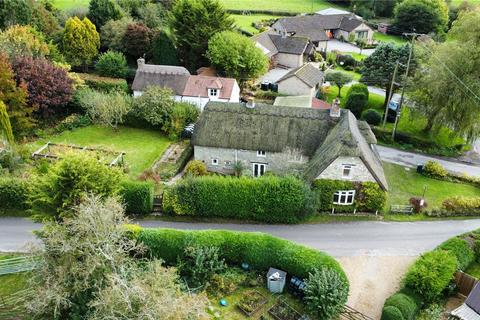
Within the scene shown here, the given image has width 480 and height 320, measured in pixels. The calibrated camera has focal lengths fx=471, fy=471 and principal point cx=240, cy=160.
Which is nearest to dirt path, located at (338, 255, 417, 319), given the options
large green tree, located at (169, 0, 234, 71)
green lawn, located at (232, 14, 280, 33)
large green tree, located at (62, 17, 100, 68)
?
large green tree, located at (169, 0, 234, 71)

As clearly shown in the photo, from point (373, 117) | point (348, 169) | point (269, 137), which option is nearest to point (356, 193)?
point (348, 169)

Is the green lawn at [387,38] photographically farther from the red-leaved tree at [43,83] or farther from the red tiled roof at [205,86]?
the red-leaved tree at [43,83]

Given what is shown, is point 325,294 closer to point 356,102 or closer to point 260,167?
point 260,167

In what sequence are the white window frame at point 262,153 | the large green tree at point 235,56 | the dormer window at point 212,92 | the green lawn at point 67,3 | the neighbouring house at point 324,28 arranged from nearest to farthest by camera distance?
1. the white window frame at point 262,153
2. the dormer window at point 212,92
3. the large green tree at point 235,56
4. the neighbouring house at point 324,28
5. the green lawn at point 67,3

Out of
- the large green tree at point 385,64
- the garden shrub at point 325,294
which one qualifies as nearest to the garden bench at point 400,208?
the garden shrub at point 325,294

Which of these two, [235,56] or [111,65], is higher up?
[235,56]

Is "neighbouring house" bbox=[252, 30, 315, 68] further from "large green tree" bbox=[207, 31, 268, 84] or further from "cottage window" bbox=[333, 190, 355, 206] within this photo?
"cottage window" bbox=[333, 190, 355, 206]
